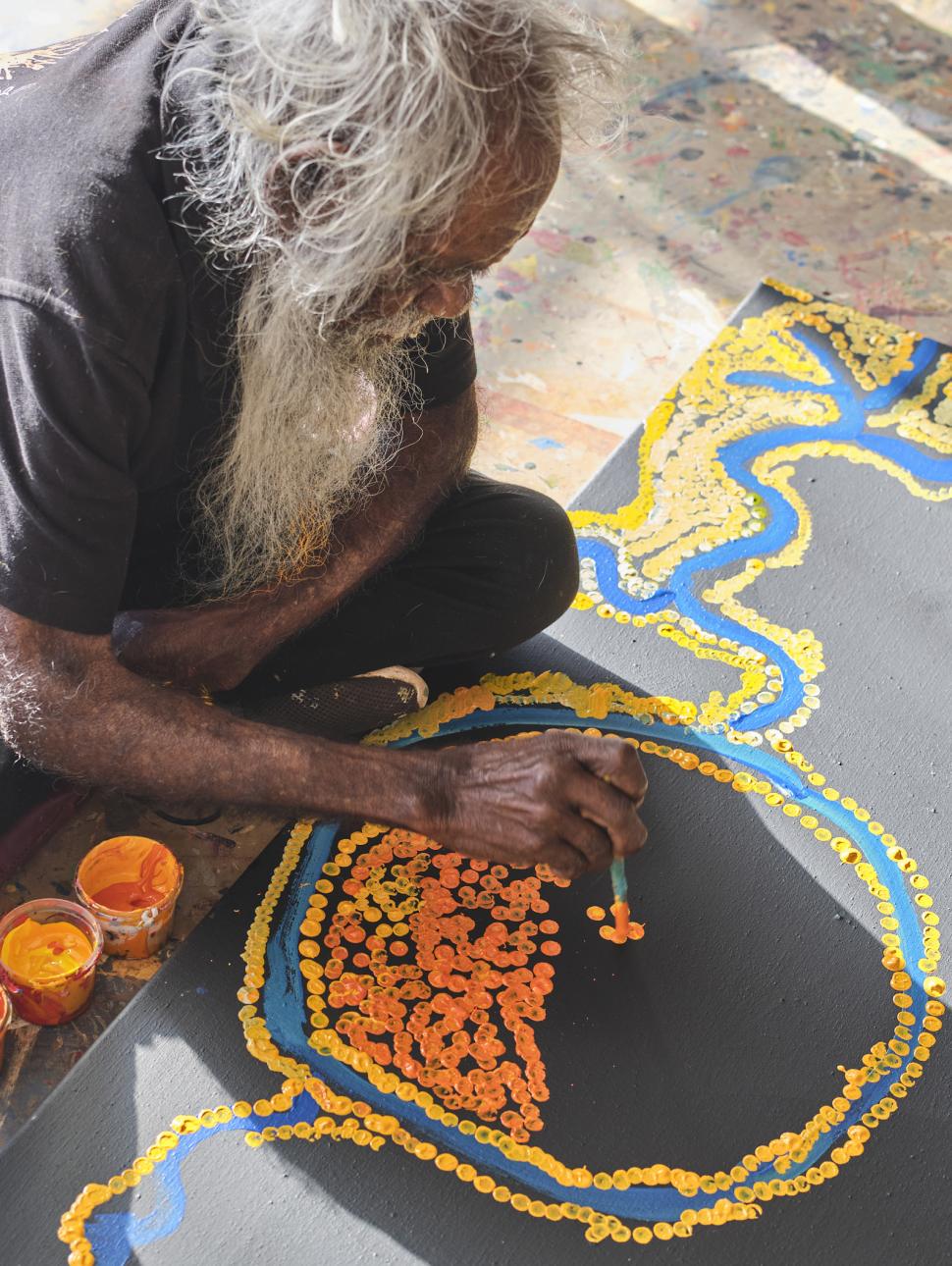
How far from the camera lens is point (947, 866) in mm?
1947

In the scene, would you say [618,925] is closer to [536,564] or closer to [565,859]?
[565,859]

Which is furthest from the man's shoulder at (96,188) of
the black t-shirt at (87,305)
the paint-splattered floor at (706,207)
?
the paint-splattered floor at (706,207)

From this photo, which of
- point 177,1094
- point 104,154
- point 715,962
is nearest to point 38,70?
point 104,154

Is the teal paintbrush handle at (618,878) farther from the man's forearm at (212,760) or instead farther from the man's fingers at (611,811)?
the man's forearm at (212,760)

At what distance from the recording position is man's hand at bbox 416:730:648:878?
1.62 meters

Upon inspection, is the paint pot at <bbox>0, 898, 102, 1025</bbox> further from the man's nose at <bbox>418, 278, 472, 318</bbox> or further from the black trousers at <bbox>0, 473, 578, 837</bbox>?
the man's nose at <bbox>418, 278, 472, 318</bbox>

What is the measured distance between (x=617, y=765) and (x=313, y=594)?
648 millimetres

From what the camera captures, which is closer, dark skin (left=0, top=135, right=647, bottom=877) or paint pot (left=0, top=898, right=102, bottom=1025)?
dark skin (left=0, top=135, right=647, bottom=877)

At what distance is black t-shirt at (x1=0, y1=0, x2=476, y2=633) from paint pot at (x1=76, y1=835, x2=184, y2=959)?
0.41 m

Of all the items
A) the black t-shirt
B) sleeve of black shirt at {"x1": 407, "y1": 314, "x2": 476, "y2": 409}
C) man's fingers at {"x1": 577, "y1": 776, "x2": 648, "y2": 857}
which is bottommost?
man's fingers at {"x1": 577, "y1": 776, "x2": 648, "y2": 857}

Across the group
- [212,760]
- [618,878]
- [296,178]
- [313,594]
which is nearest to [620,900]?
[618,878]

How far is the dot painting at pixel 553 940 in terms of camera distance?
1.57 meters

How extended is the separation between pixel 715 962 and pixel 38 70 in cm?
148

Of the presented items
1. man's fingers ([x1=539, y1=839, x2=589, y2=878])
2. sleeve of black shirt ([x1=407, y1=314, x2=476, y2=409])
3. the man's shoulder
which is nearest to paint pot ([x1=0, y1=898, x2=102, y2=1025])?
man's fingers ([x1=539, y1=839, x2=589, y2=878])
